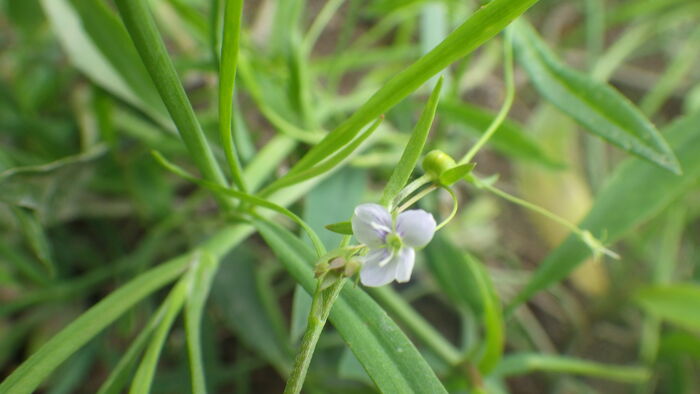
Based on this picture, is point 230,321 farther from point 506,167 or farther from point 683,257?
point 683,257

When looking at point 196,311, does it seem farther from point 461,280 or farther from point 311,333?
point 461,280

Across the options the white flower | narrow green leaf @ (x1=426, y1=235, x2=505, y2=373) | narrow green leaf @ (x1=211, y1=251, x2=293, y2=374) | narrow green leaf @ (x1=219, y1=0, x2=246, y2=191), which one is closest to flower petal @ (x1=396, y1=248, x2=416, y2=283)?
the white flower

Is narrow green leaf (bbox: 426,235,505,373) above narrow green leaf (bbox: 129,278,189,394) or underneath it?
underneath

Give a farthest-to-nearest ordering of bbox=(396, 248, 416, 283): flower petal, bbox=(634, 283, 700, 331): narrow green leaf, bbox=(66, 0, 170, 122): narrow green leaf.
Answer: bbox=(634, 283, 700, 331): narrow green leaf, bbox=(66, 0, 170, 122): narrow green leaf, bbox=(396, 248, 416, 283): flower petal

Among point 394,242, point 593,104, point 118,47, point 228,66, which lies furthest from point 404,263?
point 118,47

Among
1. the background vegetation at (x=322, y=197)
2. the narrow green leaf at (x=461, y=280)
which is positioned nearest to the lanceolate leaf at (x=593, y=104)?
the background vegetation at (x=322, y=197)

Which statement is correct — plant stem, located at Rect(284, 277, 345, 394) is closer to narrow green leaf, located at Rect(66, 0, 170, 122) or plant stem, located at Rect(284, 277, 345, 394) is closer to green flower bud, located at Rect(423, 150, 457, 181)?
green flower bud, located at Rect(423, 150, 457, 181)

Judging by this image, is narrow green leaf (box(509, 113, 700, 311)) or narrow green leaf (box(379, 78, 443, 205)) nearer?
narrow green leaf (box(379, 78, 443, 205))
